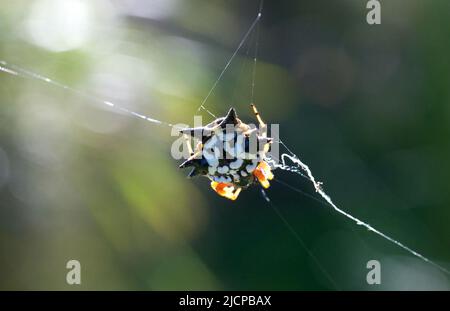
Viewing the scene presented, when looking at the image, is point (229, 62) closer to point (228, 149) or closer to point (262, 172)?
point (262, 172)

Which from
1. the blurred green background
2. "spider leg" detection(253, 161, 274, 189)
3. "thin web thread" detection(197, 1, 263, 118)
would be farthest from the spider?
the blurred green background

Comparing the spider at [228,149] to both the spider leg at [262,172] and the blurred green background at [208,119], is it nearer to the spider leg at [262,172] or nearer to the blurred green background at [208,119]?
the spider leg at [262,172]

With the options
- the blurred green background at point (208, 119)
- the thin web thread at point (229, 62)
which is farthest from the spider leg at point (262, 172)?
the blurred green background at point (208, 119)

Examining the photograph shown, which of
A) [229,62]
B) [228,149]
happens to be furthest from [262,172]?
[229,62]

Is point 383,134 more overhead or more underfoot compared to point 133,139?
more overhead

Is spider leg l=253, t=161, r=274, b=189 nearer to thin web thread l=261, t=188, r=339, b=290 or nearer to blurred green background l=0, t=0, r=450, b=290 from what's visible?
blurred green background l=0, t=0, r=450, b=290
